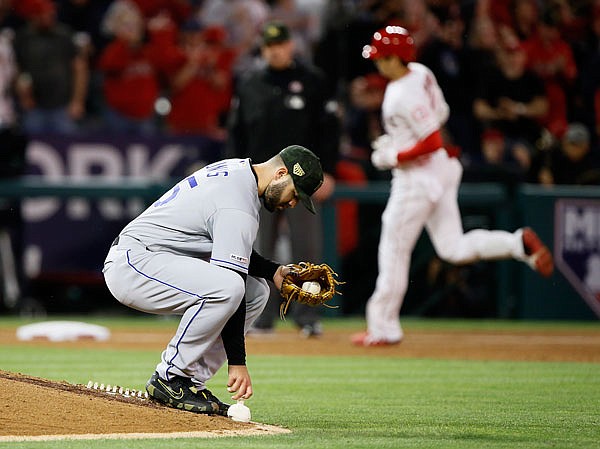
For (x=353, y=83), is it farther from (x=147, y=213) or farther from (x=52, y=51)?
(x=147, y=213)

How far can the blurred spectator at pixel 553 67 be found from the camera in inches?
696

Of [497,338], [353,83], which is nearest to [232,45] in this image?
[353,83]

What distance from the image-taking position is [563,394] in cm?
765

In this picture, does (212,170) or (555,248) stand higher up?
(212,170)

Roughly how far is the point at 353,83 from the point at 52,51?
4.02m

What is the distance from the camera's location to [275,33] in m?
11.4

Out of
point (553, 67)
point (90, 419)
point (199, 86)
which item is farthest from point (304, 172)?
point (553, 67)

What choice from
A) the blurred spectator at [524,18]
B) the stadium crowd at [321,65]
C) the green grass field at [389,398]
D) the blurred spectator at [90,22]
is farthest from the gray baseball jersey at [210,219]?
the blurred spectator at [524,18]

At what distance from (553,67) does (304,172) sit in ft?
40.9

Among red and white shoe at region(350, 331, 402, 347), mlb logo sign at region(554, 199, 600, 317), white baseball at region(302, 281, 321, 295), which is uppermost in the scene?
white baseball at region(302, 281, 321, 295)

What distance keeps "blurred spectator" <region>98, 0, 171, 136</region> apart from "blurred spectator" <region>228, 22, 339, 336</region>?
153 inches

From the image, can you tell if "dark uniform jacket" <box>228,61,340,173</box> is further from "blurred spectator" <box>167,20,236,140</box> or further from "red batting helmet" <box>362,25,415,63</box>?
"blurred spectator" <box>167,20,236,140</box>

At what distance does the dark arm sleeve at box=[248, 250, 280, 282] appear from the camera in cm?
654

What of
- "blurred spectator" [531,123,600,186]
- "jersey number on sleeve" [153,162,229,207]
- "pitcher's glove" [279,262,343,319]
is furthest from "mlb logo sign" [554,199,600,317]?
"jersey number on sleeve" [153,162,229,207]
